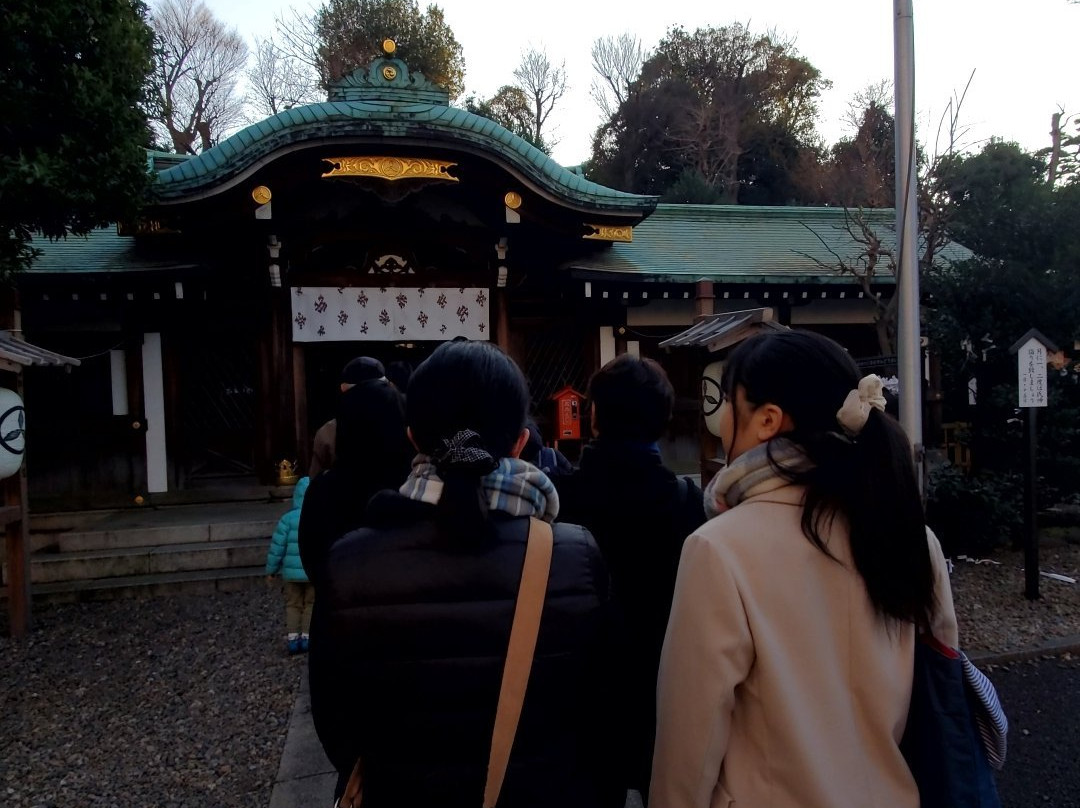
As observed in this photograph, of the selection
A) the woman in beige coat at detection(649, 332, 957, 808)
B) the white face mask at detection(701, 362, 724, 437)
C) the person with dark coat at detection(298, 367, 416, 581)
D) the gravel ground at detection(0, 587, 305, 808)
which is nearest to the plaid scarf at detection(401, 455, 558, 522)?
the woman in beige coat at detection(649, 332, 957, 808)

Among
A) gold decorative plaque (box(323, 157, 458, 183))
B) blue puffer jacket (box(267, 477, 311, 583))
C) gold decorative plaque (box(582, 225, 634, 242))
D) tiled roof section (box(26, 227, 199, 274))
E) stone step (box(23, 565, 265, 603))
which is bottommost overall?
stone step (box(23, 565, 265, 603))

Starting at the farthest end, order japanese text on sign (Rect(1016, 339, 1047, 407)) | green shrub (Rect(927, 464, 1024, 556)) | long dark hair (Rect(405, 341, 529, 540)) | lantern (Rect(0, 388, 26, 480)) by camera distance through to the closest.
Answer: green shrub (Rect(927, 464, 1024, 556)), japanese text on sign (Rect(1016, 339, 1047, 407)), lantern (Rect(0, 388, 26, 480)), long dark hair (Rect(405, 341, 529, 540))

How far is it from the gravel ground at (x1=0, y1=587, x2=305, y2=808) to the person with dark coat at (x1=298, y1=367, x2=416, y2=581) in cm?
156

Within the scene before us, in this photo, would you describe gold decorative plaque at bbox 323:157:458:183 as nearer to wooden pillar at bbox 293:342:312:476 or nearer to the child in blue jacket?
wooden pillar at bbox 293:342:312:476

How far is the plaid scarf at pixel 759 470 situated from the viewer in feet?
4.46

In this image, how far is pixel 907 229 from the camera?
4.86 m

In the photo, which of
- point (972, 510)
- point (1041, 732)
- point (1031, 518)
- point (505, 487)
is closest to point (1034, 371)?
point (1031, 518)

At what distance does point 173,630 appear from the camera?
218 inches

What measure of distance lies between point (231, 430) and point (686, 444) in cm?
613

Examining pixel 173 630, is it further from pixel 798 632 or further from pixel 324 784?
pixel 798 632

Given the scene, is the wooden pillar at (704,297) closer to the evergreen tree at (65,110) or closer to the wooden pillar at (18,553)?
the evergreen tree at (65,110)

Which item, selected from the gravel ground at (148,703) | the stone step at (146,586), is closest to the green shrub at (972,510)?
the gravel ground at (148,703)

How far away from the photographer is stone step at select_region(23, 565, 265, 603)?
6.20m

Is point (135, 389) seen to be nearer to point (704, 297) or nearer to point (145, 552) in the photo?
point (145, 552)
